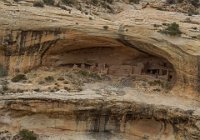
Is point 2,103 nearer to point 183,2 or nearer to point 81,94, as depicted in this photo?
point 81,94

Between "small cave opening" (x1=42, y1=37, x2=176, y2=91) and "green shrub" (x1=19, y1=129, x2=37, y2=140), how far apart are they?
193 inches

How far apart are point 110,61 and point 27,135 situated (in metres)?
6.98

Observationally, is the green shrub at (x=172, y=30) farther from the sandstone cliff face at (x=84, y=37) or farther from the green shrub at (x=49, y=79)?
the green shrub at (x=49, y=79)

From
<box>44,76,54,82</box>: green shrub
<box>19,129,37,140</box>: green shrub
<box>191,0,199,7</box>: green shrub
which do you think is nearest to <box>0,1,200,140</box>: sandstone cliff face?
<box>19,129,37,140</box>: green shrub

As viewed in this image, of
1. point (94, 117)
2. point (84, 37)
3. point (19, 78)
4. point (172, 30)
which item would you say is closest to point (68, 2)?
point (84, 37)

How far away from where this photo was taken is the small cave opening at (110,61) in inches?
1070

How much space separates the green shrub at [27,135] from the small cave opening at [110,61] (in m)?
4.91

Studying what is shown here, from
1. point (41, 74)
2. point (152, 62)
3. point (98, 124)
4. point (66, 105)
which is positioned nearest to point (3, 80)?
point (41, 74)

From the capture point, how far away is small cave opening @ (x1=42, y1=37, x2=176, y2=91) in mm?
27188

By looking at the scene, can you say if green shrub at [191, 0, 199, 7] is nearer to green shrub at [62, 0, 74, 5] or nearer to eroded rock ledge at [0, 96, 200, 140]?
green shrub at [62, 0, 74, 5]

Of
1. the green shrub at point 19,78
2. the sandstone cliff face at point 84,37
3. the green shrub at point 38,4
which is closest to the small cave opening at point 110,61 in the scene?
the sandstone cliff face at point 84,37

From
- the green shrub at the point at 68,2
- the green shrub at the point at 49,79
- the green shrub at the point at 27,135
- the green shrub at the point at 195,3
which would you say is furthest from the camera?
the green shrub at the point at 195,3

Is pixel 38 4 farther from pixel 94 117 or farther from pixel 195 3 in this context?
pixel 195 3

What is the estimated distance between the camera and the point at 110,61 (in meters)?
28.6
